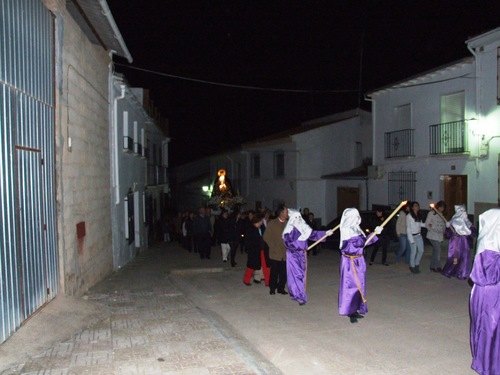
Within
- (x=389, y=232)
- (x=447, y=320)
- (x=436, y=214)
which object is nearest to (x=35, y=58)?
(x=447, y=320)

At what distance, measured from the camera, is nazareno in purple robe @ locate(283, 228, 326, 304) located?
8.48m

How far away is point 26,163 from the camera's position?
6238 mm

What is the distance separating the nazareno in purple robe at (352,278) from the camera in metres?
7.26

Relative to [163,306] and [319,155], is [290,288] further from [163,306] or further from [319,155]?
[319,155]

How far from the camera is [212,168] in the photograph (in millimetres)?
39875

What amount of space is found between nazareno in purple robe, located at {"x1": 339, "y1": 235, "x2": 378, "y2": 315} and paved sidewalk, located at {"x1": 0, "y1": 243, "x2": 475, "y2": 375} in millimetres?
268

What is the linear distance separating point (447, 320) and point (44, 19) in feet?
25.0

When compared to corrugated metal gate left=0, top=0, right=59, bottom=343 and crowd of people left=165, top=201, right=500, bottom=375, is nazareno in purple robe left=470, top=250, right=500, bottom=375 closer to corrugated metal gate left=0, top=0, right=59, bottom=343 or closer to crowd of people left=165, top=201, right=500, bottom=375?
crowd of people left=165, top=201, right=500, bottom=375

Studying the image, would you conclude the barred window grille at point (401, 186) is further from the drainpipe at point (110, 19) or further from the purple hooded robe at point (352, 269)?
the drainpipe at point (110, 19)

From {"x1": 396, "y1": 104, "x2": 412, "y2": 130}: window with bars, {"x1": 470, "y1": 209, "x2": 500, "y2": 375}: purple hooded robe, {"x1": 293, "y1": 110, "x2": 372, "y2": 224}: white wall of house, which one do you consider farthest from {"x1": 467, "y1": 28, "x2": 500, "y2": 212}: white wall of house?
{"x1": 470, "y1": 209, "x2": 500, "y2": 375}: purple hooded robe

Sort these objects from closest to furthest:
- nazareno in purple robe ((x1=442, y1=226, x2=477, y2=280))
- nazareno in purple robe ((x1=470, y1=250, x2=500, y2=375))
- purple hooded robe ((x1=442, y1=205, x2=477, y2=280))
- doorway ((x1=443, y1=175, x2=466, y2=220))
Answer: nazareno in purple robe ((x1=470, y1=250, x2=500, y2=375)) < purple hooded robe ((x1=442, y1=205, x2=477, y2=280)) < nazareno in purple robe ((x1=442, y1=226, x2=477, y2=280)) < doorway ((x1=443, y1=175, x2=466, y2=220))

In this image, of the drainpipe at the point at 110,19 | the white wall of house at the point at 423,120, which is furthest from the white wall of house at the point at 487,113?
the drainpipe at the point at 110,19

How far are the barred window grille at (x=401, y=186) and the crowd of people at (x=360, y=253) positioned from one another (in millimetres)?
5061

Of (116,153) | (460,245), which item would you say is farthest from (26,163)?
(460,245)
